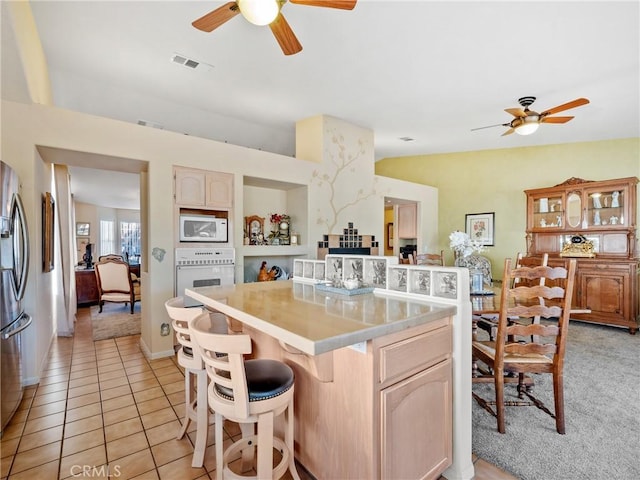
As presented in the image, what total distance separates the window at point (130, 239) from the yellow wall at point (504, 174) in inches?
326

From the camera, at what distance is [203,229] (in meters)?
3.69

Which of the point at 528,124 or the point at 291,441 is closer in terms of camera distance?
the point at 291,441

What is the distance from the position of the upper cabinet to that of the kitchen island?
466cm

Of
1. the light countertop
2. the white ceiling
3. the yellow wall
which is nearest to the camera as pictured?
the light countertop

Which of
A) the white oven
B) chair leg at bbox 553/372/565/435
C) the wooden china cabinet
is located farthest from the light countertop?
the wooden china cabinet

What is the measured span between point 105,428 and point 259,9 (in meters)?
2.82

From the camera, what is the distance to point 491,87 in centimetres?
353

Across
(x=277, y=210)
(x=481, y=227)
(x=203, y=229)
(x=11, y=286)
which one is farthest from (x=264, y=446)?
(x=481, y=227)

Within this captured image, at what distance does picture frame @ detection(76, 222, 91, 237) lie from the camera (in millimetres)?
8775

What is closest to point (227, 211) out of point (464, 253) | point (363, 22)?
point (363, 22)

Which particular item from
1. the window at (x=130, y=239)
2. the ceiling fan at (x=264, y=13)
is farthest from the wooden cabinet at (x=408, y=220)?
the window at (x=130, y=239)

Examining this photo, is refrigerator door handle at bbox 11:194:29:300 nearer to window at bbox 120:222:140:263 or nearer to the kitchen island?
the kitchen island

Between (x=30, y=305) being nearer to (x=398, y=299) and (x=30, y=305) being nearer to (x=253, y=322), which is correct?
(x=253, y=322)

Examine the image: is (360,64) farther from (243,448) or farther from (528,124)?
(243,448)
